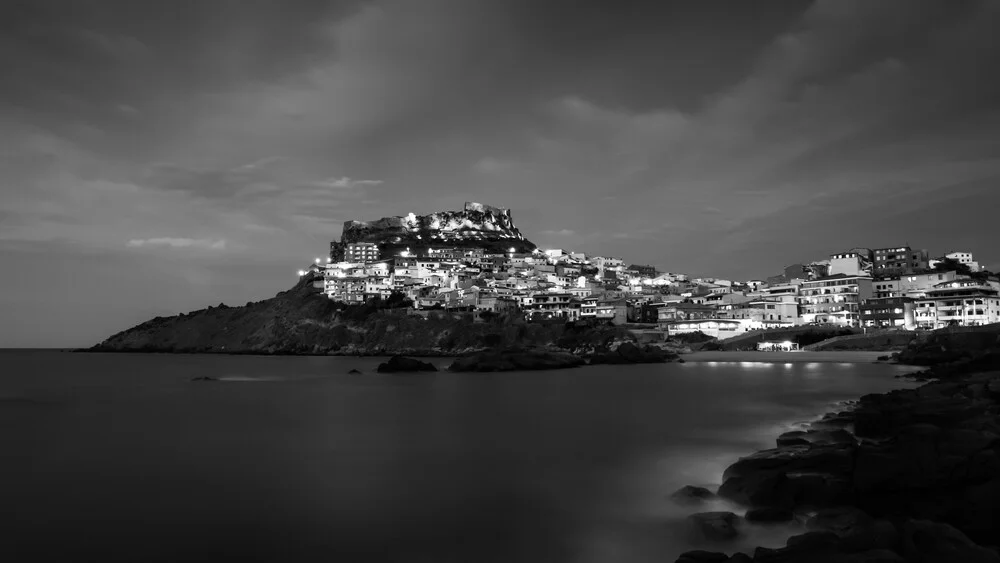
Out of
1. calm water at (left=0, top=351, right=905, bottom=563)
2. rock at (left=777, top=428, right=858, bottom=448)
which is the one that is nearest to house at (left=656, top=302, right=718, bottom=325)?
calm water at (left=0, top=351, right=905, bottom=563)

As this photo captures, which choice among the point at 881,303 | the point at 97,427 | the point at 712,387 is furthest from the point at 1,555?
the point at 881,303

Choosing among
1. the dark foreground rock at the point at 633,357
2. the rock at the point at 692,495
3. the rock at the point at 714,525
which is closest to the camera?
the rock at the point at 714,525

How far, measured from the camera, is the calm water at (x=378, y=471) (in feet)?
28.1

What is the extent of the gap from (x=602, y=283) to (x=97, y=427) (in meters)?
84.7

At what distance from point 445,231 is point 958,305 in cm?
9755

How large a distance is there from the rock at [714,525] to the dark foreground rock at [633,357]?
45.3 metres

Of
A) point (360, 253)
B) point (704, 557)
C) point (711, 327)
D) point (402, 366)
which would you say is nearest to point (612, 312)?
point (711, 327)

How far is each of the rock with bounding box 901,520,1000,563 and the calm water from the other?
7.46ft

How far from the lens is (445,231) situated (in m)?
136

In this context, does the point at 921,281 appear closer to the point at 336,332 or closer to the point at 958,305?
the point at 958,305

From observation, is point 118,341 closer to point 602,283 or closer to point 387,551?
point 602,283

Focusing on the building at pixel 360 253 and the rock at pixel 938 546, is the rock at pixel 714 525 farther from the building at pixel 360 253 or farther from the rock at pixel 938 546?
the building at pixel 360 253

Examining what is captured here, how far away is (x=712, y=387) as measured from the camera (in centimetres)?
3002

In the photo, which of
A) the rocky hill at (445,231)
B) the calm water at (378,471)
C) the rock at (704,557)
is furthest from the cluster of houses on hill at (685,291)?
the rock at (704,557)
